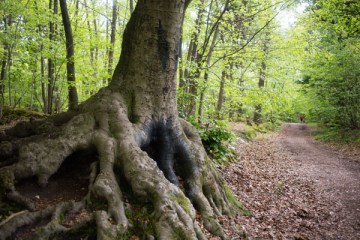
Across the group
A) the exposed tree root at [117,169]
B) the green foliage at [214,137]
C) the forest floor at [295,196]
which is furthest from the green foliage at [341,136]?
the exposed tree root at [117,169]

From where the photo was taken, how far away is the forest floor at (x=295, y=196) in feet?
18.9

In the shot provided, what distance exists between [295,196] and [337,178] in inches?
113

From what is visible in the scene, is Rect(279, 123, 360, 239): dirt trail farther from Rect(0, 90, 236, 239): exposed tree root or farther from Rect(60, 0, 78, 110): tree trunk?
Rect(60, 0, 78, 110): tree trunk

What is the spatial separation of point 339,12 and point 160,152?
13.1 meters

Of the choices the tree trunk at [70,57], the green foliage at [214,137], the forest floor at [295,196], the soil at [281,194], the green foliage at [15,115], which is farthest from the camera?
the green foliage at [15,115]

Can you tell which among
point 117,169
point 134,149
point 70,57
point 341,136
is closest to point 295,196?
point 134,149

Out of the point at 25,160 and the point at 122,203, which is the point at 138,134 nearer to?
the point at 122,203

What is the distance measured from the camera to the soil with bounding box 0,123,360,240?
4262mm

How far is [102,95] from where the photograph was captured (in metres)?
5.00

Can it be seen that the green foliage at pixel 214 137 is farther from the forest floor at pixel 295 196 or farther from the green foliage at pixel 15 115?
the green foliage at pixel 15 115

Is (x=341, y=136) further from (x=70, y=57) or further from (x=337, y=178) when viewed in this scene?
(x=70, y=57)

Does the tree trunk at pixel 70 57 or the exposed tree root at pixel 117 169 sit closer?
the exposed tree root at pixel 117 169

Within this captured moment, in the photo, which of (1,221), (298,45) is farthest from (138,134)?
(298,45)

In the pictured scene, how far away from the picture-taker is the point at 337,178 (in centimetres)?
980
